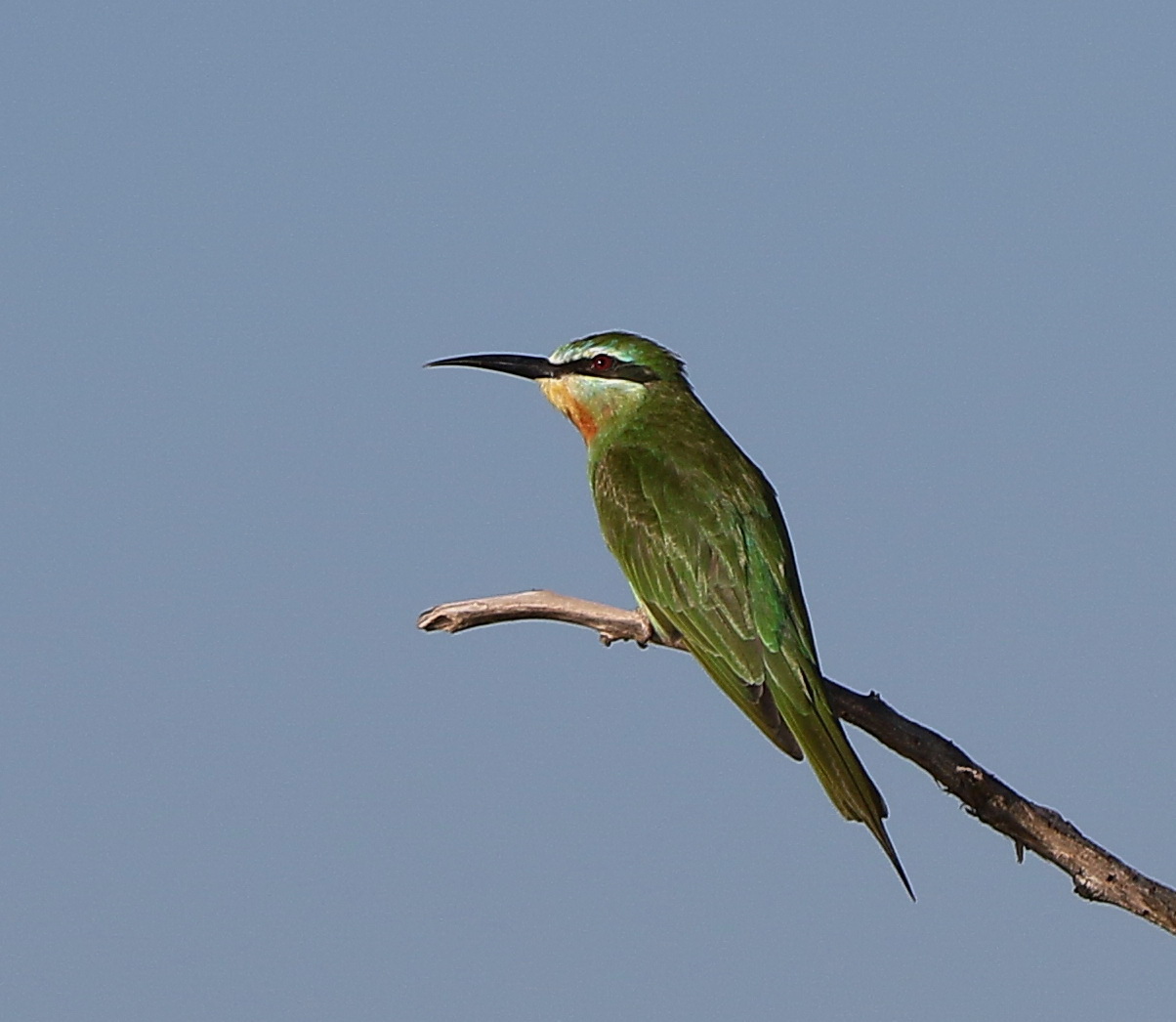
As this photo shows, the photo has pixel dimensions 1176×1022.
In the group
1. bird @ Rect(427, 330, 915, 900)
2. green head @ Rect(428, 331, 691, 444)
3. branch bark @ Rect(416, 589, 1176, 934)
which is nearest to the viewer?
branch bark @ Rect(416, 589, 1176, 934)

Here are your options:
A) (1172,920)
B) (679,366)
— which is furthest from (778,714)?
(679,366)

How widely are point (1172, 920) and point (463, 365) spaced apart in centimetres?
316

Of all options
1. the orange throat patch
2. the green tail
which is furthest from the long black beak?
the green tail

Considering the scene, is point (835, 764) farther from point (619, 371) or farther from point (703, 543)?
point (619, 371)

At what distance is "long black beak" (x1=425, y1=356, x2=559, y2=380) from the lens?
584cm

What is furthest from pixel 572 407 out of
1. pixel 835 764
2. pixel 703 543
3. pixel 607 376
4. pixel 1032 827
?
pixel 1032 827

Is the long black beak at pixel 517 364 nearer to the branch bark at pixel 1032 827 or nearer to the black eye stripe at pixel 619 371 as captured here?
the black eye stripe at pixel 619 371

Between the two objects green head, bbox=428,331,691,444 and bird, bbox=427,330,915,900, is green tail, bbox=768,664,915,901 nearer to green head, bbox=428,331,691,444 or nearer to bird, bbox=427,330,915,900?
bird, bbox=427,330,915,900

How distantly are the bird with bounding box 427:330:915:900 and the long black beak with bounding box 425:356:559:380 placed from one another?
3.5 inches

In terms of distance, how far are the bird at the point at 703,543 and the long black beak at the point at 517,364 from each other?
90 mm

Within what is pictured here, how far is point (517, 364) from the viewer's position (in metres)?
5.95

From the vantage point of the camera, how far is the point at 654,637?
193 inches

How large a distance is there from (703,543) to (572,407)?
0.99 metres

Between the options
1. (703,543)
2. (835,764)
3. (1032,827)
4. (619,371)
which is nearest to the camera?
(1032,827)
